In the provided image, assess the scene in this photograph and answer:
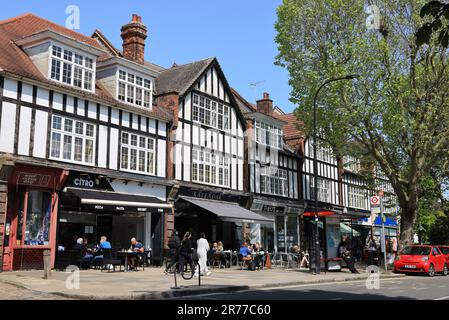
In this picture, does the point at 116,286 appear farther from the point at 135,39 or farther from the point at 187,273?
the point at 135,39

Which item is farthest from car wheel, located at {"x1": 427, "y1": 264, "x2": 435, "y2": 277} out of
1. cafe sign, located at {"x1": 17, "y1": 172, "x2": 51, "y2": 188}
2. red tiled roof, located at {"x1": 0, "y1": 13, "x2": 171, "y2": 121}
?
cafe sign, located at {"x1": 17, "y1": 172, "x2": 51, "y2": 188}

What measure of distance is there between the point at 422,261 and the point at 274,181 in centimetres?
1133

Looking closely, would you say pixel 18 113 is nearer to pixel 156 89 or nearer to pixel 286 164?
pixel 156 89

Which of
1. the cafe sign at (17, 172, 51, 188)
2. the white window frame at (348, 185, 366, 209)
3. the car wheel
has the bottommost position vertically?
the car wheel

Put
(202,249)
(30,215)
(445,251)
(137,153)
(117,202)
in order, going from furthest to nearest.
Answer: (445,251)
(137,153)
(117,202)
(30,215)
(202,249)

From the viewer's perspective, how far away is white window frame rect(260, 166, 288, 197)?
30.0 metres

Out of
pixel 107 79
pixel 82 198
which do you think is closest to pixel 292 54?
pixel 107 79

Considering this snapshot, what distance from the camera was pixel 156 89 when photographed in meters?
25.9

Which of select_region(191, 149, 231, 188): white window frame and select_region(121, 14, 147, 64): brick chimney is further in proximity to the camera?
select_region(191, 149, 231, 188): white window frame

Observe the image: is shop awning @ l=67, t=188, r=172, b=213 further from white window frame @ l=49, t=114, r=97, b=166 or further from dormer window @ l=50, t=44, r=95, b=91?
dormer window @ l=50, t=44, r=95, b=91

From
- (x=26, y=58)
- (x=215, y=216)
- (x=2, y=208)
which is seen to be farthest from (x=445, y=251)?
(x=26, y=58)

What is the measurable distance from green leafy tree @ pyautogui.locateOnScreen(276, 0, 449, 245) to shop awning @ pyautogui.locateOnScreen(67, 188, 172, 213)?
9183 mm

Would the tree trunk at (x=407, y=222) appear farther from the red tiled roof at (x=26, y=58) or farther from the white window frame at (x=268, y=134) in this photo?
the red tiled roof at (x=26, y=58)

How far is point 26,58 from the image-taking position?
768 inches
